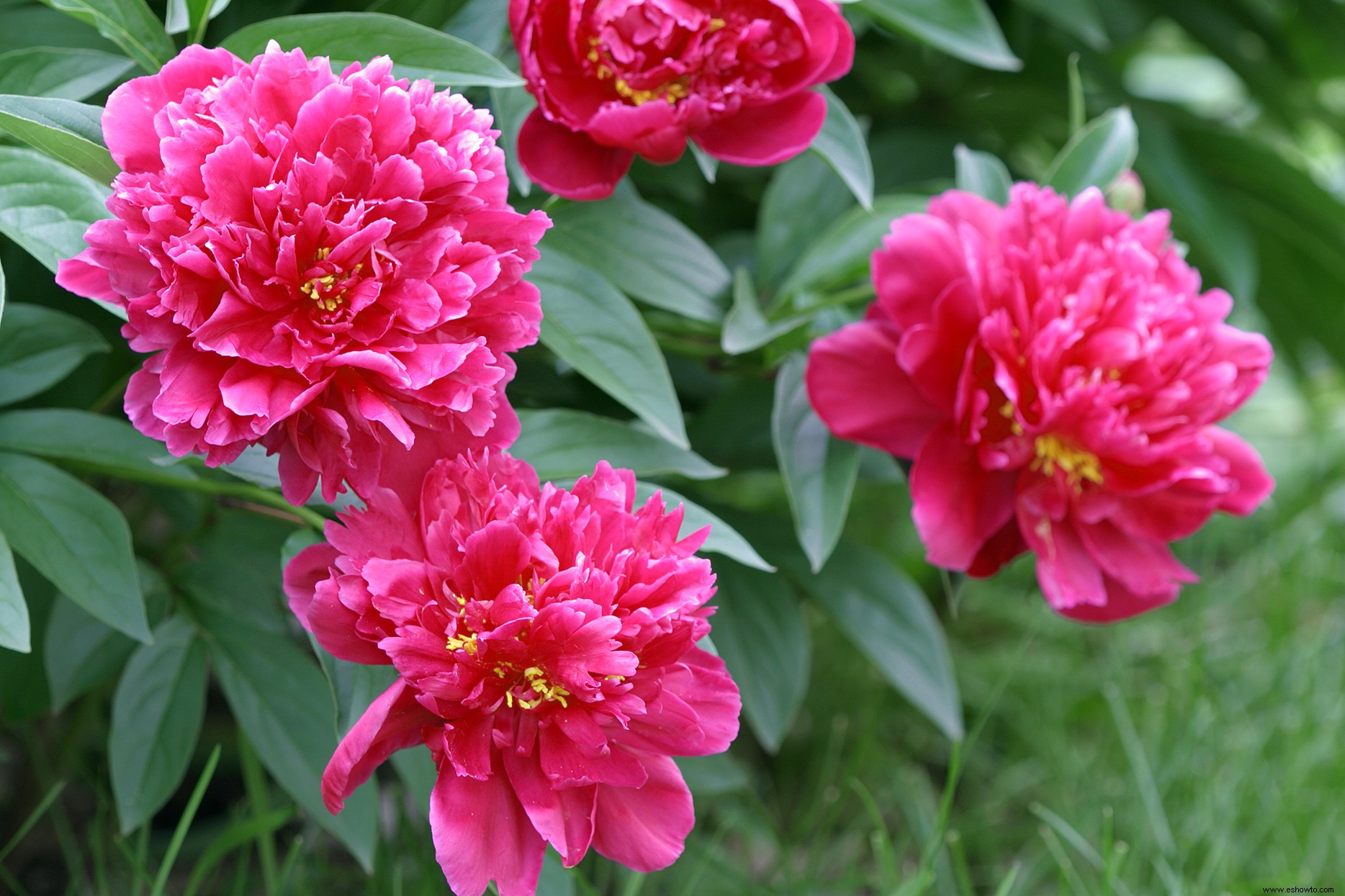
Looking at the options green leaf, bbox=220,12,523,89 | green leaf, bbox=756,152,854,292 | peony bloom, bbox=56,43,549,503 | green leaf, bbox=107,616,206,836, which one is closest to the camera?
peony bloom, bbox=56,43,549,503

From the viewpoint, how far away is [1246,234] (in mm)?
1091

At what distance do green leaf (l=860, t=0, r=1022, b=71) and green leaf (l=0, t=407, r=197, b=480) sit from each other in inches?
20.2

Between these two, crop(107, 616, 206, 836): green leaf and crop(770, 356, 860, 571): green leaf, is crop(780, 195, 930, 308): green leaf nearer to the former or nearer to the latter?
crop(770, 356, 860, 571): green leaf

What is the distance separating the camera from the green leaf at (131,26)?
500 mm

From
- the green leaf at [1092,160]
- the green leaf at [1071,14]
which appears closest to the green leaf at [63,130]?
the green leaf at [1092,160]

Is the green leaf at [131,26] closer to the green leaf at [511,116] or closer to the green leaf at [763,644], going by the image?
the green leaf at [511,116]

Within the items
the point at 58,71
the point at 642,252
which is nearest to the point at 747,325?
the point at 642,252

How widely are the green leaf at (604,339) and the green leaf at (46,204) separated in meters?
0.22

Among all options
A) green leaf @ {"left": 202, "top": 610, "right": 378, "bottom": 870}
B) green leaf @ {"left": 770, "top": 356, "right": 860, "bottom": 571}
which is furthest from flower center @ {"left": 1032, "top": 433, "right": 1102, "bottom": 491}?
green leaf @ {"left": 202, "top": 610, "right": 378, "bottom": 870}

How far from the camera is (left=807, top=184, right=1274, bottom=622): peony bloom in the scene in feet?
2.00

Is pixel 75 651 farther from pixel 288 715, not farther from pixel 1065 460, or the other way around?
pixel 1065 460

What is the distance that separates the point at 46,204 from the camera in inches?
19.5

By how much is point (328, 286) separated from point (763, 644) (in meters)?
0.49

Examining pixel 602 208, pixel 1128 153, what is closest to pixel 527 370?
pixel 602 208
